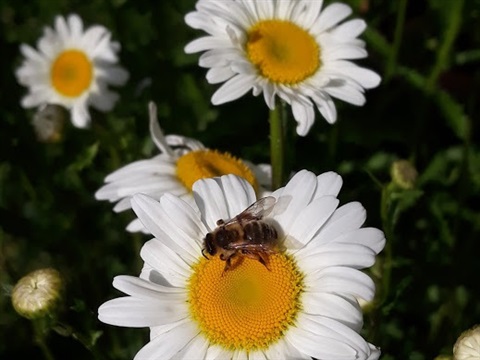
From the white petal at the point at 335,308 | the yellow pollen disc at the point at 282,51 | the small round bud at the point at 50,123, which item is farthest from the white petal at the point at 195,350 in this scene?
the small round bud at the point at 50,123

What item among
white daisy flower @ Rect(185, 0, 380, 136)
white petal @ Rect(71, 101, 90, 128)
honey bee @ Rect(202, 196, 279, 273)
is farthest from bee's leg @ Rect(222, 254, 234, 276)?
white petal @ Rect(71, 101, 90, 128)

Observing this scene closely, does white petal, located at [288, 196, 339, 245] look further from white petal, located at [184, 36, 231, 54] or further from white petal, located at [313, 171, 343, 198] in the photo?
white petal, located at [184, 36, 231, 54]

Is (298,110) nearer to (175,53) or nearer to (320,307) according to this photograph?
(320,307)

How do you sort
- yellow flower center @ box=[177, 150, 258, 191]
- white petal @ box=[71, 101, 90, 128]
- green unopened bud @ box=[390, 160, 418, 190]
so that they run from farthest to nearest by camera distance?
1. white petal @ box=[71, 101, 90, 128]
2. green unopened bud @ box=[390, 160, 418, 190]
3. yellow flower center @ box=[177, 150, 258, 191]

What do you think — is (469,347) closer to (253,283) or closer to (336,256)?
(336,256)

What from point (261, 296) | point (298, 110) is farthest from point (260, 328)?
point (298, 110)

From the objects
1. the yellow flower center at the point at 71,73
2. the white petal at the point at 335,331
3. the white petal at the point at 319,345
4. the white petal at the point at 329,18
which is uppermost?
the white petal at the point at 329,18

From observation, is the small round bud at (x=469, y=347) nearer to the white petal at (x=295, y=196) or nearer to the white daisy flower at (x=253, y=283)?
the white daisy flower at (x=253, y=283)
